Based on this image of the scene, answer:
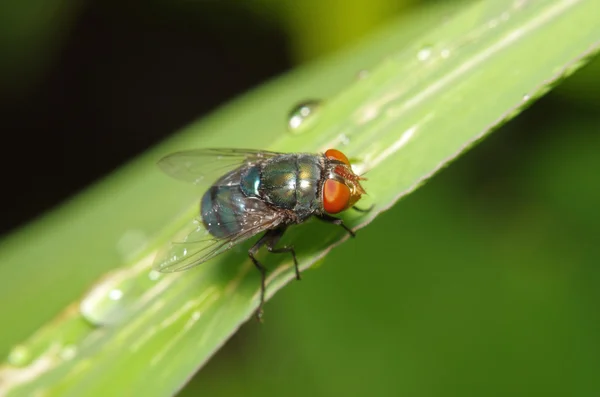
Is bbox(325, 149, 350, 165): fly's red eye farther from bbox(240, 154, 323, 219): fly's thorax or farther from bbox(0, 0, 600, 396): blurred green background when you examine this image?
bbox(0, 0, 600, 396): blurred green background

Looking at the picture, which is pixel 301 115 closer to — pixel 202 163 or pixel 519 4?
pixel 202 163

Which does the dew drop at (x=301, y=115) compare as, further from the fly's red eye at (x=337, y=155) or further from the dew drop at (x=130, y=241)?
the dew drop at (x=130, y=241)

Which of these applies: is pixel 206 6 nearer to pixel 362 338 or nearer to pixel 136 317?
pixel 362 338

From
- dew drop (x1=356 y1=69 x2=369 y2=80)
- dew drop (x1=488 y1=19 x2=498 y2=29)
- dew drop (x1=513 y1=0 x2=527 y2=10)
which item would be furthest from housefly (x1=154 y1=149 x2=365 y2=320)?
dew drop (x1=513 y1=0 x2=527 y2=10)

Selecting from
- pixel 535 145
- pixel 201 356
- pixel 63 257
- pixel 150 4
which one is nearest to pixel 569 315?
pixel 535 145

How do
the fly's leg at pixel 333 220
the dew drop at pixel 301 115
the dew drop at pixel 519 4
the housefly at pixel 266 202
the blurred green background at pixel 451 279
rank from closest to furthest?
the fly's leg at pixel 333 220 < the dew drop at pixel 519 4 < the housefly at pixel 266 202 < the dew drop at pixel 301 115 < the blurred green background at pixel 451 279

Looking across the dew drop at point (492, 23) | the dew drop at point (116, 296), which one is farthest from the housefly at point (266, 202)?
the dew drop at point (492, 23)
